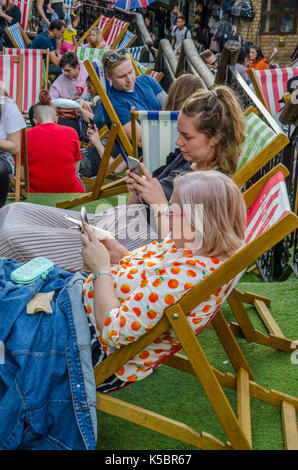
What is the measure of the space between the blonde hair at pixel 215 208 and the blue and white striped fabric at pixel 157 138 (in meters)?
1.92

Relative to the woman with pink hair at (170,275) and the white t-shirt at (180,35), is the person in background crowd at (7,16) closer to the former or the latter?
the white t-shirt at (180,35)

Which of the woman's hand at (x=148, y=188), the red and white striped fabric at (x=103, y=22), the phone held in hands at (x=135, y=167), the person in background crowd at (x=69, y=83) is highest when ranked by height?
the red and white striped fabric at (x=103, y=22)

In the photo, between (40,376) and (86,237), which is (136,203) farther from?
(40,376)

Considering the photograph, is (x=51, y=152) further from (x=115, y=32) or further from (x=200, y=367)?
(x=115, y=32)

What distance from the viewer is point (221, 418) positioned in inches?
73.0

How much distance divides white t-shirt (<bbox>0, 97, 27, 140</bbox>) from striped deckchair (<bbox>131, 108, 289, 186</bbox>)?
3.05ft

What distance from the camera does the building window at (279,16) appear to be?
1977 centimetres

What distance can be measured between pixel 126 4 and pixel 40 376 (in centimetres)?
1011

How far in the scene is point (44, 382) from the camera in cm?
175

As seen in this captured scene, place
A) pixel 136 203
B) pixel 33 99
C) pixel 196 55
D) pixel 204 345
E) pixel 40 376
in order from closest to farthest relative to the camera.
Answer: pixel 40 376, pixel 204 345, pixel 136 203, pixel 196 55, pixel 33 99

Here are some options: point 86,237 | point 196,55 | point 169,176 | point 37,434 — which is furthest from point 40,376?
point 196,55

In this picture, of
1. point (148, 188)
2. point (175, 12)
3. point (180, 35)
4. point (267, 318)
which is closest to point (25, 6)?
point (180, 35)

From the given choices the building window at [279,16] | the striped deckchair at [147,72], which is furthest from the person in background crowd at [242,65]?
the building window at [279,16]

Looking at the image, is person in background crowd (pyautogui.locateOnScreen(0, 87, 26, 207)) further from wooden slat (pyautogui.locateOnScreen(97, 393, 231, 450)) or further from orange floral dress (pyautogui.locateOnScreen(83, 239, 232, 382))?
wooden slat (pyautogui.locateOnScreen(97, 393, 231, 450))
